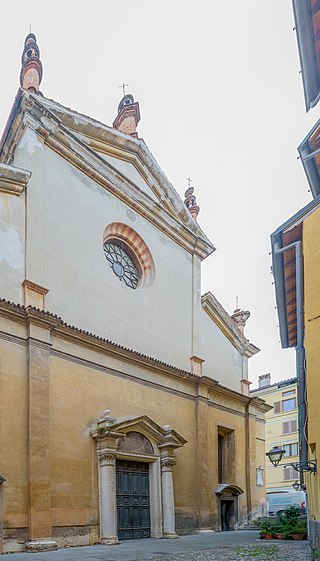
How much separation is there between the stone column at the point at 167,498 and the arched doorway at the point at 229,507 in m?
3.95

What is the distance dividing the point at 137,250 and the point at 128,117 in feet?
19.3

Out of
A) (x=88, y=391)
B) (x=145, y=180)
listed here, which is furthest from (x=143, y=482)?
(x=145, y=180)

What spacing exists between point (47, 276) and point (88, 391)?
350 cm

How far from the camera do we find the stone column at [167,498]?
58.3 feet

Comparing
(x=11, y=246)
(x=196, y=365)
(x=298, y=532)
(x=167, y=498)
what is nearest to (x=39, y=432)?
(x=11, y=246)

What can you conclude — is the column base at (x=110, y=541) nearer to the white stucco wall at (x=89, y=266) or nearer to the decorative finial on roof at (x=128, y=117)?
the white stucco wall at (x=89, y=266)

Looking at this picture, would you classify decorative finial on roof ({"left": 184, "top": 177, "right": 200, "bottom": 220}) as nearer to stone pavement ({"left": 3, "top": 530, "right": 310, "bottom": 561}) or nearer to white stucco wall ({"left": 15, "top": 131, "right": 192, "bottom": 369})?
white stucco wall ({"left": 15, "top": 131, "right": 192, "bottom": 369})

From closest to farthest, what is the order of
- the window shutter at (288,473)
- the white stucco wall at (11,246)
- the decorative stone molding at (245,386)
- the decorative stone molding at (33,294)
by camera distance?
the white stucco wall at (11,246), the decorative stone molding at (33,294), the decorative stone molding at (245,386), the window shutter at (288,473)

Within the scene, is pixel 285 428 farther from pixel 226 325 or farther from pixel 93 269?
pixel 93 269

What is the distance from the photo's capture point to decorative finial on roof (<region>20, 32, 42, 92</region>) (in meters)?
18.4

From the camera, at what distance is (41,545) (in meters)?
13.4

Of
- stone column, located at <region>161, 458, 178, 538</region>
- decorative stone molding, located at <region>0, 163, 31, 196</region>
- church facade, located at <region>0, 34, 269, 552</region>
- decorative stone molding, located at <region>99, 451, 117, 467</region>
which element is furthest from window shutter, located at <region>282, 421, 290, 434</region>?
decorative stone molding, located at <region>0, 163, 31, 196</region>

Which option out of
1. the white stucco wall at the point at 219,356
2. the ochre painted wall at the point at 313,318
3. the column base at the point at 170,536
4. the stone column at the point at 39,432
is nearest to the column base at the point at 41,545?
the stone column at the point at 39,432

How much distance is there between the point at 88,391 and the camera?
16.4m
